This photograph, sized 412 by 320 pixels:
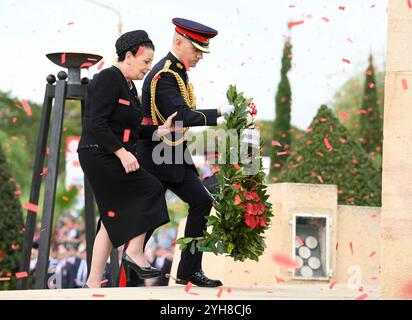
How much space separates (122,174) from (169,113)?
589mm

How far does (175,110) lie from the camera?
7.54 meters

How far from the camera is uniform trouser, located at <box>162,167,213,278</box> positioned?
771 cm

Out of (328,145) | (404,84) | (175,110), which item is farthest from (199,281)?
(328,145)

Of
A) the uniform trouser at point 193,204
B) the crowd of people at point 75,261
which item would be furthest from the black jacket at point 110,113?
the crowd of people at point 75,261

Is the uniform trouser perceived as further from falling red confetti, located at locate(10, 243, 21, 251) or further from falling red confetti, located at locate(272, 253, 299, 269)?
falling red confetti, located at locate(10, 243, 21, 251)

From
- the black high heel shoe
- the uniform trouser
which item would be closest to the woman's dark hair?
the uniform trouser

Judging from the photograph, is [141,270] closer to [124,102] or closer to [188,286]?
[188,286]

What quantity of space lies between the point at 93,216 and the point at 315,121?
6920 millimetres

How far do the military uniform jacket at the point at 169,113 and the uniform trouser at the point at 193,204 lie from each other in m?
0.07

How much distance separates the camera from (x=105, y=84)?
7.24m

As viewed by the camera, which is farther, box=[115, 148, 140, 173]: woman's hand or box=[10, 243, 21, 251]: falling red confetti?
box=[10, 243, 21, 251]: falling red confetti

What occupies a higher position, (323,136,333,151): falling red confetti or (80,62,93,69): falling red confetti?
(80,62,93,69): falling red confetti
